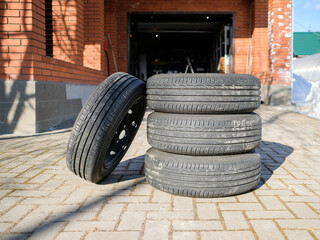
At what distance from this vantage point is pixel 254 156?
249cm

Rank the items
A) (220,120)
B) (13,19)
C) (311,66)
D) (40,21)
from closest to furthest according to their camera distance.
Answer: (220,120) → (13,19) → (40,21) → (311,66)

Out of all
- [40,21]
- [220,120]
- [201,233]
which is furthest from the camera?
[40,21]

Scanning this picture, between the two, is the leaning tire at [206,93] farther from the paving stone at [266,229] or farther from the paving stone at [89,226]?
the paving stone at [89,226]

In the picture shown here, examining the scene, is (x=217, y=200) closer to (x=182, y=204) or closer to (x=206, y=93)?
(x=182, y=204)

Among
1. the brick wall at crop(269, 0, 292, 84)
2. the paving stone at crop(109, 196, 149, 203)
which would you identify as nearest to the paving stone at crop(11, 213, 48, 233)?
the paving stone at crop(109, 196, 149, 203)

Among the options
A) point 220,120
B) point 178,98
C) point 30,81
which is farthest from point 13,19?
point 220,120

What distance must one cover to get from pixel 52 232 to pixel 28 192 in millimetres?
807

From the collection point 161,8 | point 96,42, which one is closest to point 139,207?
point 96,42

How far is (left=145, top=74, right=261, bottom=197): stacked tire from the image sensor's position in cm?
227

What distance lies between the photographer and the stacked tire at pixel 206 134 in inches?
89.4

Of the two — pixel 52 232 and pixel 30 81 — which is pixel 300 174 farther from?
A: pixel 30 81

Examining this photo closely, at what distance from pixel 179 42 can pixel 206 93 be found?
17.9m

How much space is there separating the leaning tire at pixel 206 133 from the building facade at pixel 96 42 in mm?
3334

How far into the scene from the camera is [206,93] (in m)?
2.27
